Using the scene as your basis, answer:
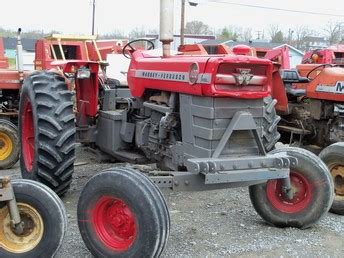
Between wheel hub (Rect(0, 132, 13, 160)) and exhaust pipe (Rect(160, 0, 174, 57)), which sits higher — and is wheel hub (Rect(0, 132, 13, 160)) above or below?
below

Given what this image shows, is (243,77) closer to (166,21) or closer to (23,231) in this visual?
(166,21)

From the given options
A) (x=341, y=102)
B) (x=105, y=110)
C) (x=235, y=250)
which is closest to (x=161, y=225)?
(x=235, y=250)

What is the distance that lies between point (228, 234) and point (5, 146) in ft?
13.1

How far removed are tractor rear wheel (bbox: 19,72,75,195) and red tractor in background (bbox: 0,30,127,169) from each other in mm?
729

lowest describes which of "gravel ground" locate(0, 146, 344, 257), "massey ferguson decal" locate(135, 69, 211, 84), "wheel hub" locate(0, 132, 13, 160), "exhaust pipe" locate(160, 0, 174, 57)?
"gravel ground" locate(0, 146, 344, 257)

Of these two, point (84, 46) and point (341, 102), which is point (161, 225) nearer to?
point (341, 102)

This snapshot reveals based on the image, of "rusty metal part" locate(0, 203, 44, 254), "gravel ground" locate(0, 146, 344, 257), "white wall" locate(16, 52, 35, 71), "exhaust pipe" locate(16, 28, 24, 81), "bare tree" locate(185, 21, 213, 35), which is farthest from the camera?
"bare tree" locate(185, 21, 213, 35)

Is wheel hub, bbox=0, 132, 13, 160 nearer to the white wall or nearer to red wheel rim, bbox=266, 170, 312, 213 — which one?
red wheel rim, bbox=266, 170, 312, 213

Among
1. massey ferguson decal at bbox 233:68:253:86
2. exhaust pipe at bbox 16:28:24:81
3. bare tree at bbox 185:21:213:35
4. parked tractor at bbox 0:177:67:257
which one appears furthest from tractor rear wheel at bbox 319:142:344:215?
bare tree at bbox 185:21:213:35

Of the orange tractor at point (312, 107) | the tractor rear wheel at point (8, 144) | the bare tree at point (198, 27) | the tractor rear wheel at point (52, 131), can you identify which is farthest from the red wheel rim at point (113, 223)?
the bare tree at point (198, 27)

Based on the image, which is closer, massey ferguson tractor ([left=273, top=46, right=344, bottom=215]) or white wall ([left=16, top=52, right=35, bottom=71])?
massey ferguson tractor ([left=273, top=46, right=344, bottom=215])

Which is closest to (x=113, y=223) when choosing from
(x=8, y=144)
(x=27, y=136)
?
(x=27, y=136)

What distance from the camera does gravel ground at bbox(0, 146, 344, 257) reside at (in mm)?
4117

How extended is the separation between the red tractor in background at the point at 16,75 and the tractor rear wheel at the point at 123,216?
7.71 ft
